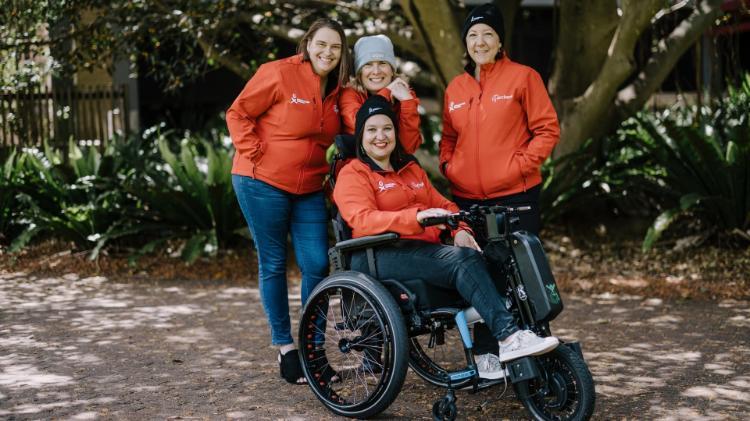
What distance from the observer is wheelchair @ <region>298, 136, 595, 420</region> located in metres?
4.08

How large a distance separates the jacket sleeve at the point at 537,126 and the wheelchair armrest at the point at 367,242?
2.88ft

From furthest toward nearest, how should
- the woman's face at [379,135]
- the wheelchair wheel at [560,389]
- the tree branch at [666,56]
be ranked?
the tree branch at [666,56] < the woman's face at [379,135] < the wheelchair wheel at [560,389]

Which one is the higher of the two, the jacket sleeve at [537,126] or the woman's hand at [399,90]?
the woman's hand at [399,90]

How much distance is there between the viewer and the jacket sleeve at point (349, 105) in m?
4.95

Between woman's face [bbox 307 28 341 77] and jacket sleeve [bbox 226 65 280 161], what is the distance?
0.23 meters

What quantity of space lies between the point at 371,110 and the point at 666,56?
5.53m

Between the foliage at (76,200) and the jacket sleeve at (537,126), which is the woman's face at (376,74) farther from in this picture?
the foliage at (76,200)

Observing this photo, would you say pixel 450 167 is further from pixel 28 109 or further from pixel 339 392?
pixel 28 109

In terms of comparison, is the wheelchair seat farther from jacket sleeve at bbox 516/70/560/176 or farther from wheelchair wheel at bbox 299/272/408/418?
jacket sleeve at bbox 516/70/560/176

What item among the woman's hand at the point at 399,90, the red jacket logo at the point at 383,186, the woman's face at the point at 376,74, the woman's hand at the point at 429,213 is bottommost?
the woman's hand at the point at 429,213

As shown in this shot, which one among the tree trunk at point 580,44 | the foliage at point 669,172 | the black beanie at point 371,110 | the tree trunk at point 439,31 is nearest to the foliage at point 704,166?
the foliage at point 669,172

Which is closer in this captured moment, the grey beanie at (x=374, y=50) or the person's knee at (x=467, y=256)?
the person's knee at (x=467, y=256)

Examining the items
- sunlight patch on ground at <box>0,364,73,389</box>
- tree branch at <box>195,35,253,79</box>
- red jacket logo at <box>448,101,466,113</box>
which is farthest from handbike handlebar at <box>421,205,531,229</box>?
tree branch at <box>195,35,253,79</box>

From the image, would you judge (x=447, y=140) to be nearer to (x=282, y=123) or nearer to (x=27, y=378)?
(x=282, y=123)
